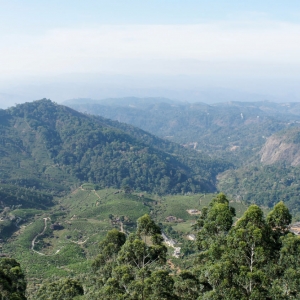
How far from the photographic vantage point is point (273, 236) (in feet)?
51.8

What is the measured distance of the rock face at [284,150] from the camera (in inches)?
6250

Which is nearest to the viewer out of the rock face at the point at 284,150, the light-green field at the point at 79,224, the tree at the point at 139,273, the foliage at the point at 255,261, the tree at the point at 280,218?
the foliage at the point at 255,261

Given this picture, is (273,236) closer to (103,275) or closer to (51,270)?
(103,275)

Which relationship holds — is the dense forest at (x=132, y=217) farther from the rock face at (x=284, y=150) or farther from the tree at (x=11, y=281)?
the rock face at (x=284, y=150)

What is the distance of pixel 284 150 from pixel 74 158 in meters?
104

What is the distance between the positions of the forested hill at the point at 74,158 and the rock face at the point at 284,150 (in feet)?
115

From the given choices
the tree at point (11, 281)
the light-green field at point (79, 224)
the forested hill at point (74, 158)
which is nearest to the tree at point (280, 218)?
the tree at point (11, 281)

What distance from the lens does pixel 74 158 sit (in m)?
126

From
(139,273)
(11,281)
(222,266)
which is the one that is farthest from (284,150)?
(11,281)

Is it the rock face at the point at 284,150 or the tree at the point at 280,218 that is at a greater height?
the tree at the point at 280,218

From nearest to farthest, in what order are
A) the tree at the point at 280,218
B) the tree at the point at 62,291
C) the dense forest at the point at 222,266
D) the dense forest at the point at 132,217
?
1. the dense forest at the point at 222,266
2. the dense forest at the point at 132,217
3. the tree at the point at 280,218
4. the tree at the point at 62,291

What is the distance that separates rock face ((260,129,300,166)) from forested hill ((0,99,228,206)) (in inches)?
1378

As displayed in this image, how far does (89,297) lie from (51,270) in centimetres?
2839

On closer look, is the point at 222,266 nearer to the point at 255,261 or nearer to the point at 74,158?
the point at 255,261
